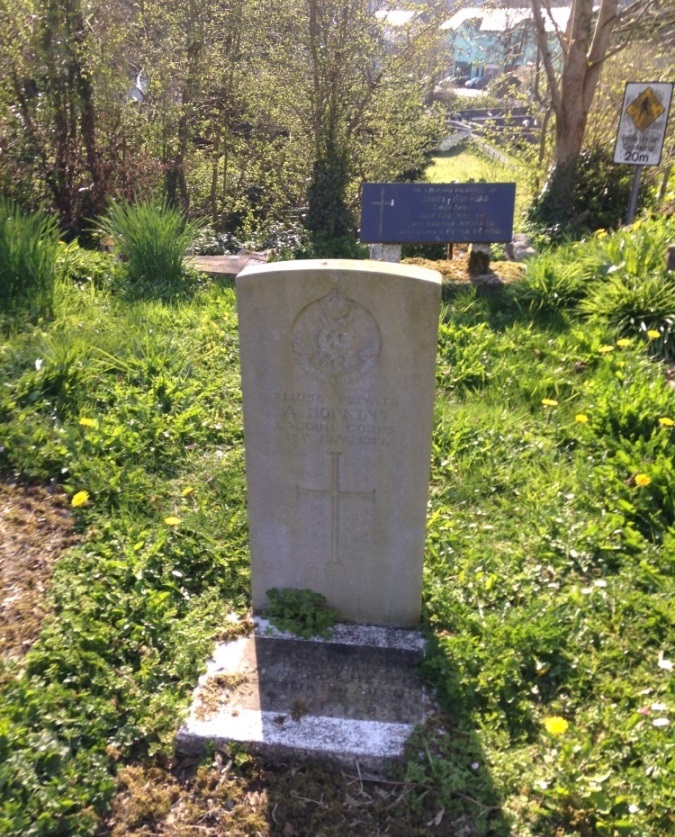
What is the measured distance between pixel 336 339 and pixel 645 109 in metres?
7.39

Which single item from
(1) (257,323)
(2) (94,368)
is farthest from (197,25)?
(1) (257,323)

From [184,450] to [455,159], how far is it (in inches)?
843

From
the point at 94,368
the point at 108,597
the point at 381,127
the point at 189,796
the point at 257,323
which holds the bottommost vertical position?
the point at 189,796

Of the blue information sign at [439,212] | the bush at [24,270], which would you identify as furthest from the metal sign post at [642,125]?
the bush at [24,270]

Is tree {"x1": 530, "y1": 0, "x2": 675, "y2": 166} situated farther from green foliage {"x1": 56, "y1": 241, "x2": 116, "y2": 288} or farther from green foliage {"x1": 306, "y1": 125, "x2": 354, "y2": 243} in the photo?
green foliage {"x1": 56, "y1": 241, "x2": 116, "y2": 288}

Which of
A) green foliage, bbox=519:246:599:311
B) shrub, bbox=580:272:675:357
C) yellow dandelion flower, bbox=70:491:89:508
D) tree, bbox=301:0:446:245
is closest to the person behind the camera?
yellow dandelion flower, bbox=70:491:89:508

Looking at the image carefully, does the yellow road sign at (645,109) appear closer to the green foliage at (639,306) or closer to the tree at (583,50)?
the tree at (583,50)

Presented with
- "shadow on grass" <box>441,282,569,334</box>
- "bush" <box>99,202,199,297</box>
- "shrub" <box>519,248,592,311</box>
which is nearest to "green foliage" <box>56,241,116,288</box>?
"bush" <box>99,202,199,297</box>

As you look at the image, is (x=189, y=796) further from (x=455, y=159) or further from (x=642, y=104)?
(x=455, y=159)

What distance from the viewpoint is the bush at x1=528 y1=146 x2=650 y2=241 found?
9531 mm

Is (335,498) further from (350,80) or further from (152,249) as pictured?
(350,80)

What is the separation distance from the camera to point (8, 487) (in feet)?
12.2

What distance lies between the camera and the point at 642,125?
8414mm

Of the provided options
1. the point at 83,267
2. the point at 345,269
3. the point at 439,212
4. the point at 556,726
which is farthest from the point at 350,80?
the point at 556,726
